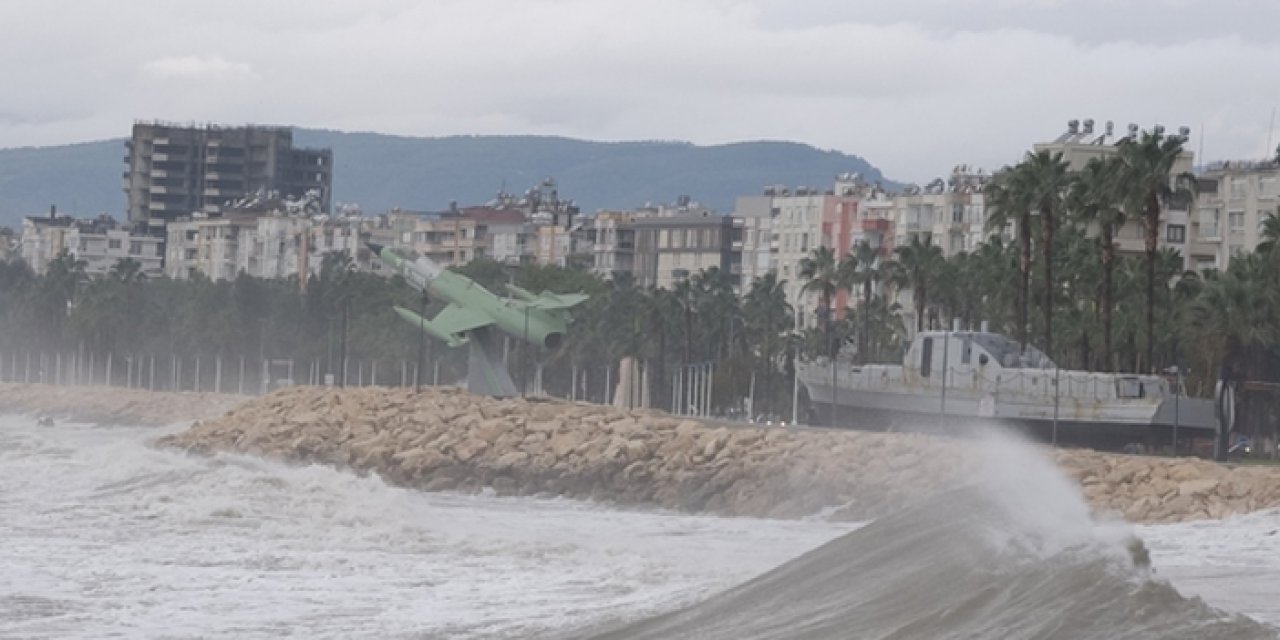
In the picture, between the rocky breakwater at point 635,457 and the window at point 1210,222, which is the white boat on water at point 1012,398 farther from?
the window at point 1210,222

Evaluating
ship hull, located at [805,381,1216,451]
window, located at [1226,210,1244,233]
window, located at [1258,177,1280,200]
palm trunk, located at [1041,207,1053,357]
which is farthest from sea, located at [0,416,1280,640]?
window, located at [1226,210,1244,233]

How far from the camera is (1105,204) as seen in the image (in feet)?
221

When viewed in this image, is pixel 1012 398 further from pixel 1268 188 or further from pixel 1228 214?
pixel 1228 214

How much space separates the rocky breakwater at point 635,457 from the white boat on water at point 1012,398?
902 centimetres

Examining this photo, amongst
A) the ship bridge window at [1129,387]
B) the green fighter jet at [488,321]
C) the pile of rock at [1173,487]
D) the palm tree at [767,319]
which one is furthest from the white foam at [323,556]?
the palm tree at [767,319]

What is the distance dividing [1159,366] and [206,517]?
177 ft

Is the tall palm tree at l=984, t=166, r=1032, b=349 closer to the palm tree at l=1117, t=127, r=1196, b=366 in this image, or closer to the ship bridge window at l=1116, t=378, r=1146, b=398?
the palm tree at l=1117, t=127, r=1196, b=366

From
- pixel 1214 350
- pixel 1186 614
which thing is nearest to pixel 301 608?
pixel 1186 614

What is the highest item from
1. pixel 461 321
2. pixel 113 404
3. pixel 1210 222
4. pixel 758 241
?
pixel 1210 222

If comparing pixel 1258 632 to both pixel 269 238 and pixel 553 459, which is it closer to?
pixel 553 459

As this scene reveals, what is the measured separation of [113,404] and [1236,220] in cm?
5039

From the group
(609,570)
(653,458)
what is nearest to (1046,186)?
(653,458)

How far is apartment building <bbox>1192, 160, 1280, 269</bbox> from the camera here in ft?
354

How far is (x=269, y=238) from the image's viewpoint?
199m
